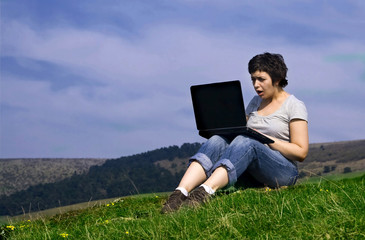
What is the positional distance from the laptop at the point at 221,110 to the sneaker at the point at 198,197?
0.96 metres

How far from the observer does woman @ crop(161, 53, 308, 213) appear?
21.0 ft

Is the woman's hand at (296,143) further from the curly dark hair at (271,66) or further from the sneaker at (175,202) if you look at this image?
the sneaker at (175,202)

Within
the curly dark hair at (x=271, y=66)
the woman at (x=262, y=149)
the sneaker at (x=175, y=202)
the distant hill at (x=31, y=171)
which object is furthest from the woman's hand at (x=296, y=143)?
the distant hill at (x=31, y=171)

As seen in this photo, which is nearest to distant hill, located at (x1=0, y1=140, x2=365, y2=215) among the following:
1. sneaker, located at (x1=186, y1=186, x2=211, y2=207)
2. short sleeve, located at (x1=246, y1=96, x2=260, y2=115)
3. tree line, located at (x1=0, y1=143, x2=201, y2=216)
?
tree line, located at (x1=0, y1=143, x2=201, y2=216)

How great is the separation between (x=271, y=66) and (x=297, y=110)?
760 mm

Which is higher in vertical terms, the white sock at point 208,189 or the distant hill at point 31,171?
the white sock at point 208,189

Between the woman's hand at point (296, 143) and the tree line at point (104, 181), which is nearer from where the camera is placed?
the woman's hand at point (296, 143)

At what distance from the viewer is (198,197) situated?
6.14 m

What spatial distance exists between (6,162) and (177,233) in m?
29.5

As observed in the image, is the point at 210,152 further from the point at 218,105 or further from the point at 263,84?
the point at 263,84

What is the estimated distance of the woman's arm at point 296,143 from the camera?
678cm

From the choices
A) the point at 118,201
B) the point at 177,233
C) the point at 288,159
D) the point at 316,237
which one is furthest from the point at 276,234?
the point at 118,201

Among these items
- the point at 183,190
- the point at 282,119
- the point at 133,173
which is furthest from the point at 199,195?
the point at 133,173

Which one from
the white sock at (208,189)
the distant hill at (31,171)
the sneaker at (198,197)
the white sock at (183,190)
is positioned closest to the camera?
the sneaker at (198,197)
